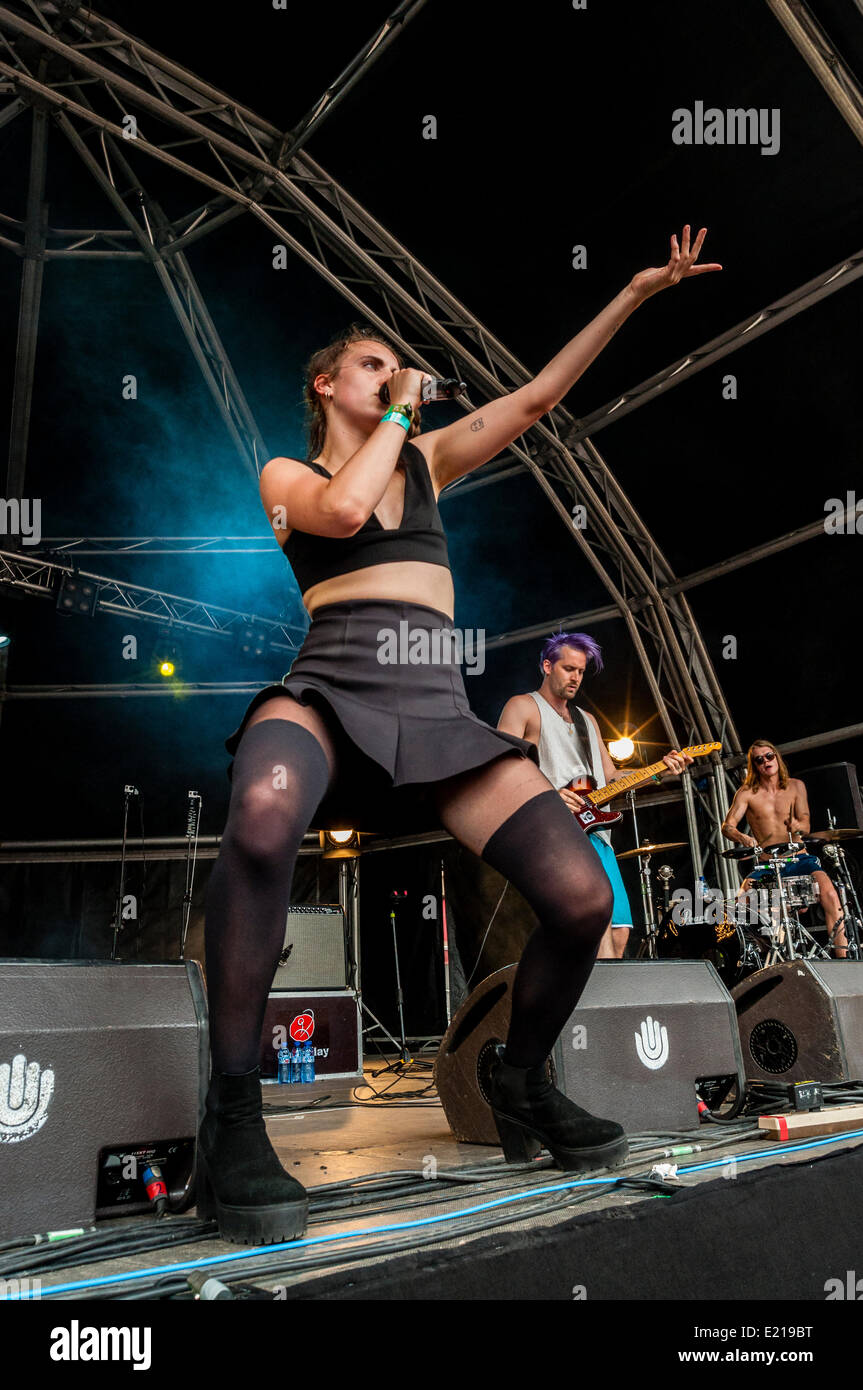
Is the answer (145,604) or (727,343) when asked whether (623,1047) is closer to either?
(727,343)

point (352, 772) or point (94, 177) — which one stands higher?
point (94, 177)

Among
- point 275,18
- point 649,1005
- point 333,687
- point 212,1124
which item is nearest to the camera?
point 212,1124

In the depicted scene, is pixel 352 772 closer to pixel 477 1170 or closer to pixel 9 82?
pixel 477 1170

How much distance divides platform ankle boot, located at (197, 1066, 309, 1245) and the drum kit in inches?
218

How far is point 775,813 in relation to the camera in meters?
7.43

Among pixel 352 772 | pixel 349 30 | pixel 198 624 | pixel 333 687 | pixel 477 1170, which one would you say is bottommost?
pixel 477 1170

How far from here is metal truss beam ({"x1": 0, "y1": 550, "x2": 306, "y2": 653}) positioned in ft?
26.9

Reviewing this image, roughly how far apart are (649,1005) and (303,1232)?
1.21 metres

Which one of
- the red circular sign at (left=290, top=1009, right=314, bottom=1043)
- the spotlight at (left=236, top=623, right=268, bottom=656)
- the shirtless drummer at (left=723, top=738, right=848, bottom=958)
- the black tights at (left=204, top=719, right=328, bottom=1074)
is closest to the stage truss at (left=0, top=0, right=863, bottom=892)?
the spotlight at (left=236, top=623, right=268, bottom=656)

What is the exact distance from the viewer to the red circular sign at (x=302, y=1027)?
18.7 feet

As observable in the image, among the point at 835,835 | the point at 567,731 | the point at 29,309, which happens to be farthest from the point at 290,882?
the point at 29,309
